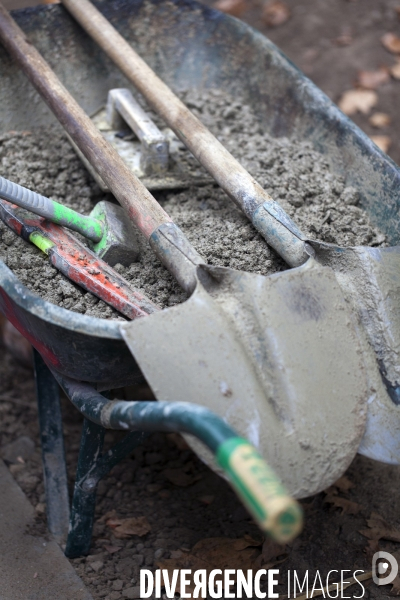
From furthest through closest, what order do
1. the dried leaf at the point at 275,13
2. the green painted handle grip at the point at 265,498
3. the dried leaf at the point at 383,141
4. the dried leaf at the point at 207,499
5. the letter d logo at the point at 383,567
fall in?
the dried leaf at the point at 275,13 < the dried leaf at the point at 383,141 < the dried leaf at the point at 207,499 < the letter d logo at the point at 383,567 < the green painted handle grip at the point at 265,498

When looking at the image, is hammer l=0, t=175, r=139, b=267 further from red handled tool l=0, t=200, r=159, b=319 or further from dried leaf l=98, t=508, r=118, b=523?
dried leaf l=98, t=508, r=118, b=523

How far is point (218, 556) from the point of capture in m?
2.10

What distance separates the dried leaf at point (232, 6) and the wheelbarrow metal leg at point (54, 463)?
134 inches

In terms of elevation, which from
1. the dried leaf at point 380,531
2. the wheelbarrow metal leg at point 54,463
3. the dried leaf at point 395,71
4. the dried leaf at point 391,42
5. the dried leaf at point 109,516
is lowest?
the dried leaf at point 380,531

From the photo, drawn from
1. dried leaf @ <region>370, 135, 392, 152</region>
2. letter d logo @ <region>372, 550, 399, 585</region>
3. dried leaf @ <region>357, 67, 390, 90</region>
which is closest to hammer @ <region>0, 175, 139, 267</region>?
letter d logo @ <region>372, 550, 399, 585</region>

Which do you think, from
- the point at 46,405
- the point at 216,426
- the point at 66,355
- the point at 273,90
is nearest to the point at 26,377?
the point at 46,405

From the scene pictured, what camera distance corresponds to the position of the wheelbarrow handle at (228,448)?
3.25 ft

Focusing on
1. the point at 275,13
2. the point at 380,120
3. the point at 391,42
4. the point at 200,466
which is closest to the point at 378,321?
the point at 200,466

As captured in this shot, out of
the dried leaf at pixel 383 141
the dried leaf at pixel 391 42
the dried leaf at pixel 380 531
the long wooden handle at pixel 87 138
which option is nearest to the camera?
the long wooden handle at pixel 87 138

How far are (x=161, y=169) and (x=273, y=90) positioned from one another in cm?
66

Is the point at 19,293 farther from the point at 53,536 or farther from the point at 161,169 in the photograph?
the point at 53,536

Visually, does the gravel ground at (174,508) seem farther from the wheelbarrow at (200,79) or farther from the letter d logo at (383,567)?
the wheelbarrow at (200,79)

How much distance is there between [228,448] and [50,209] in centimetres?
99

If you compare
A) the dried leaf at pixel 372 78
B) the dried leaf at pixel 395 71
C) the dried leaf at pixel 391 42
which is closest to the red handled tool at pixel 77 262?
the dried leaf at pixel 372 78
